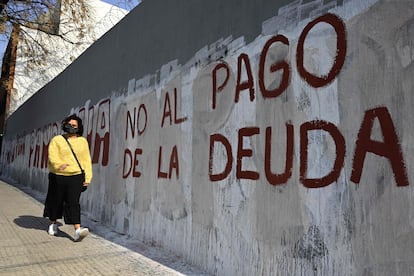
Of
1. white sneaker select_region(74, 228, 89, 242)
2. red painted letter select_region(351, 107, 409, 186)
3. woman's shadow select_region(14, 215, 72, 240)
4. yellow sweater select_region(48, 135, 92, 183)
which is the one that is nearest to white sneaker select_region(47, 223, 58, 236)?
woman's shadow select_region(14, 215, 72, 240)

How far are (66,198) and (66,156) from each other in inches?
22.1

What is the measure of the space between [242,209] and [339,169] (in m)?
0.99

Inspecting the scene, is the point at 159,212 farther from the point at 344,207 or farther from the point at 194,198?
the point at 344,207

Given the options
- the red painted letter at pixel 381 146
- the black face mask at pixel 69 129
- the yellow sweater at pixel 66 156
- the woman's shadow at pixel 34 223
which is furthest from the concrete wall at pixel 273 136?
the woman's shadow at pixel 34 223

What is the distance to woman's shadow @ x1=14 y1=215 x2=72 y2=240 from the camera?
5.35 metres

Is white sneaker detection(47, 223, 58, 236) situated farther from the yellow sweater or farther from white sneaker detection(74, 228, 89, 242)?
the yellow sweater

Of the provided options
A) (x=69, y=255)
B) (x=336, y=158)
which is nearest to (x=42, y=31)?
(x=69, y=255)

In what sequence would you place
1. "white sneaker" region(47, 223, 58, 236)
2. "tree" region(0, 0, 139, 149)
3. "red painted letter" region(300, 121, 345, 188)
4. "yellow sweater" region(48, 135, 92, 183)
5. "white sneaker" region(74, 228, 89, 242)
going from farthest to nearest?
"tree" region(0, 0, 139, 149) < "white sneaker" region(47, 223, 58, 236) < "yellow sweater" region(48, 135, 92, 183) < "white sneaker" region(74, 228, 89, 242) < "red painted letter" region(300, 121, 345, 188)

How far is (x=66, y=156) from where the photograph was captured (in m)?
4.84

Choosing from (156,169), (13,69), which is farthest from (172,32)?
(13,69)

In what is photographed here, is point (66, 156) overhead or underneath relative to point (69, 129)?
underneath

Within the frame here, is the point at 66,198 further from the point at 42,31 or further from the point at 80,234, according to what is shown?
the point at 42,31

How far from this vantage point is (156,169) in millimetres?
4477

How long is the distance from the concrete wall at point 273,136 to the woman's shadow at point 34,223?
2.83 feet
